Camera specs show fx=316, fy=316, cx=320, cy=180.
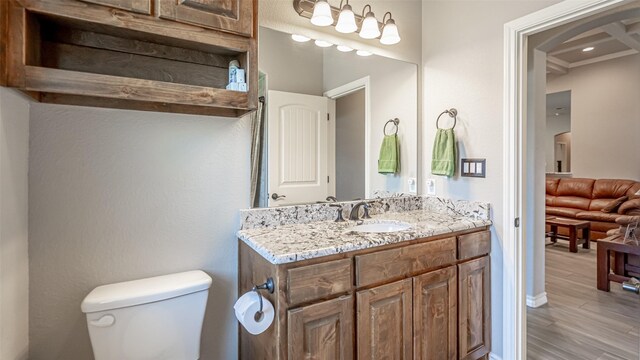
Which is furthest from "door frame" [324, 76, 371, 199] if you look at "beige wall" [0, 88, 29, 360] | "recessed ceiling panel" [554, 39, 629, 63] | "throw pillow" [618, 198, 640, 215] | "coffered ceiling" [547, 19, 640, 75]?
"recessed ceiling panel" [554, 39, 629, 63]

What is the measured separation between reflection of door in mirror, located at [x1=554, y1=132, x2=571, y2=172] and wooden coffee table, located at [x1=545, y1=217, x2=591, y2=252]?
5297 millimetres

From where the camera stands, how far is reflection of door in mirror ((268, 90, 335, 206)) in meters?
1.81

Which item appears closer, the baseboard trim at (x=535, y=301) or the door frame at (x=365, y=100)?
the door frame at (x=365, y=100)

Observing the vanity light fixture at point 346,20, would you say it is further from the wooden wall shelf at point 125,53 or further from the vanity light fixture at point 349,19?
the wooden wall shelf at point 125,53

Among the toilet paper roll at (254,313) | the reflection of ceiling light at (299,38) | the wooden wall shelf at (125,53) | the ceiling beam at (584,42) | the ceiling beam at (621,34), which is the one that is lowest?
the toilet paper roll at (254,313)

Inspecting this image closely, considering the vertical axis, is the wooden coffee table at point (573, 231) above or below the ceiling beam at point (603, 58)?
below

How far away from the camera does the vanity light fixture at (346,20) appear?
5.90 ft

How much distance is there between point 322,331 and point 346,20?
1.62 metres

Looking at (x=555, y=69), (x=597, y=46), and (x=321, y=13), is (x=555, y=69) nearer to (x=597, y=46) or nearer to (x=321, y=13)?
(x=597, y=46)

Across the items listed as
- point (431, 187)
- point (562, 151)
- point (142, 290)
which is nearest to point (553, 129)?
point (562, 151)

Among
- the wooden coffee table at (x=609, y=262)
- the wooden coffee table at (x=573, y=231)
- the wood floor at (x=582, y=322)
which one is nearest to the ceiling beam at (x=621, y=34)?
the wooden coffee table at (x=573, y=231)

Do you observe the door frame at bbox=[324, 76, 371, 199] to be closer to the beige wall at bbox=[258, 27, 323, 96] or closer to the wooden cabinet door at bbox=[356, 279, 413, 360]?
the beige wall at bbox=[258, 27, 323, 96]

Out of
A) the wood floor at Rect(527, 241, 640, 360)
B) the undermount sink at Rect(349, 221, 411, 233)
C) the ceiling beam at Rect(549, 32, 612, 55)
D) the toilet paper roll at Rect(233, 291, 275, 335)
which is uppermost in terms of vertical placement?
the ceiling beam at Rect(549, 32, 612, 55)

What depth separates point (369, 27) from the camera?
1.92 metres
